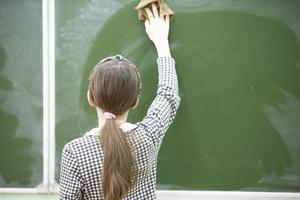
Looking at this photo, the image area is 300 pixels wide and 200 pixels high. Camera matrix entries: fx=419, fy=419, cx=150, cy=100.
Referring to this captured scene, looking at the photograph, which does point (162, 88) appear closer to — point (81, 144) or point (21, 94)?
point (81, 144)

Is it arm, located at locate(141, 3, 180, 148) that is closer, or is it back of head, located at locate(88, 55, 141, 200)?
back of head, located at locate(88, 55, 141, 200)

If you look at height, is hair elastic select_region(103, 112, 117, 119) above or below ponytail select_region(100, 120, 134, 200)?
above

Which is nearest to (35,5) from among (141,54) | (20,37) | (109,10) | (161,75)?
(20,37)

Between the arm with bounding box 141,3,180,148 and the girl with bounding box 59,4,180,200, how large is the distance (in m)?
0.02

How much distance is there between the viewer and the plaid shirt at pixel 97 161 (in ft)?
4.05

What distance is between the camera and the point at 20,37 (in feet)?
5.68

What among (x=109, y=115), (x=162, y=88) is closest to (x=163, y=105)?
(x=162, y=88)

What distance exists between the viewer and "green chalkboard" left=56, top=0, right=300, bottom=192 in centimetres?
167

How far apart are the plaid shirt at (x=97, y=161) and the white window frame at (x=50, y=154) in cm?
46

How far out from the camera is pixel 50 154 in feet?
5.85

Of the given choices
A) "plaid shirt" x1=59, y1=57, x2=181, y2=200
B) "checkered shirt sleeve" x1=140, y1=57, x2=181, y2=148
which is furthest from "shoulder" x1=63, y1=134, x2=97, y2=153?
"checkered shirt sleeve" x1=140, y1=57, x2=181, y2=148

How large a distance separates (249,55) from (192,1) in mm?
315

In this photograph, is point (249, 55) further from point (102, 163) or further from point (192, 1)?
point (102, 163)

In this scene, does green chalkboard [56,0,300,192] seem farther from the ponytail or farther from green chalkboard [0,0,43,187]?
the ponytail
